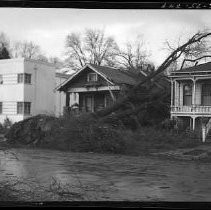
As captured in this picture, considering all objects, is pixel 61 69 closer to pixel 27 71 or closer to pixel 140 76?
pixel 27 71

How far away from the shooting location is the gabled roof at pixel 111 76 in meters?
4.92

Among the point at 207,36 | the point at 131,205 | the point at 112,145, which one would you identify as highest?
the point at 207,36

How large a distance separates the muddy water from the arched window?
2.98ft

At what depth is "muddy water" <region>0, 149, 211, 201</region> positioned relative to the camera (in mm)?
3838

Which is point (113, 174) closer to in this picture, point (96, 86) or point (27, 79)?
point (96, 86)

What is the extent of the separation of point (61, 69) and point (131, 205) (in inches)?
88.5

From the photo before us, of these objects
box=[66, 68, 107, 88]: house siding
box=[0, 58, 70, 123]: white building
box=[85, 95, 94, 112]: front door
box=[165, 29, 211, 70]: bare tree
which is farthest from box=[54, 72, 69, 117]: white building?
box=[165, 29, 211, 70]: bare tree

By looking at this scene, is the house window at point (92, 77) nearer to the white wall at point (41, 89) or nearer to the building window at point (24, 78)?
the white wall at point (41, 89)

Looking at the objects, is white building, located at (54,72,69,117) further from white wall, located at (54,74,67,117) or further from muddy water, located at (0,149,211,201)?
muddy water, located at (0,149,211,201)

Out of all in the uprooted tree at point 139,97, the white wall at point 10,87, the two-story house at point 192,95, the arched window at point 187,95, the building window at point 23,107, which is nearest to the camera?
the white wall at point 10,87

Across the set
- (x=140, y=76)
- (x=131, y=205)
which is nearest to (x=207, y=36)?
(x=140, y=76)

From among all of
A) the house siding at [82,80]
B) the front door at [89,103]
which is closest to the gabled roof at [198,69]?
the house siding at [82,80]

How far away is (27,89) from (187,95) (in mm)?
2377

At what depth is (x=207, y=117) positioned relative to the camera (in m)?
4.97
